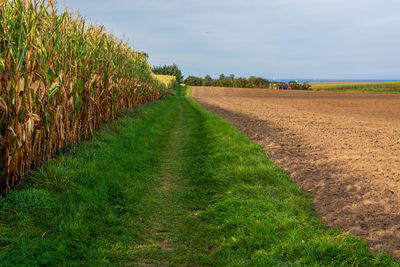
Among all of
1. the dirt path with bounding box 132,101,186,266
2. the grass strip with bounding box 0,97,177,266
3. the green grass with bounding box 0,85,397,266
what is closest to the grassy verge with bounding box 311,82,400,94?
the green grass with bounding box 0,85,397,266

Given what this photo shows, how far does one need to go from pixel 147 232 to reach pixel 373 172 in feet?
17.3

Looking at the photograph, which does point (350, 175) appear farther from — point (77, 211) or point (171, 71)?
point (171, 71)

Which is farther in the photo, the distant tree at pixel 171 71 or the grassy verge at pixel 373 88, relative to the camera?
the distant tree at pixel 171 71

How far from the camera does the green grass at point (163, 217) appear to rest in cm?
352

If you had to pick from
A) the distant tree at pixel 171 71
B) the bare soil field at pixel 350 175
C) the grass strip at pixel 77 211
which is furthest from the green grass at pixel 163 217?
the distant tree at pixel 171 71

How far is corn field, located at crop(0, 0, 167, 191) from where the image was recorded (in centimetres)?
448

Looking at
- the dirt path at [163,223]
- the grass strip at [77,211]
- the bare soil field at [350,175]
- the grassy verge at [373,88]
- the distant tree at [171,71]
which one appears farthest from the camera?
the distant tree at [171,71]

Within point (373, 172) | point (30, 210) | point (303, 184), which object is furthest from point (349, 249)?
point (30, 210)

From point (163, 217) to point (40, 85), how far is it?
Result: 10.3 ft

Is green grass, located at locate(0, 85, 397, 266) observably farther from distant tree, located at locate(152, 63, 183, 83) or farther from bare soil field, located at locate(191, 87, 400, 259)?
distant tree, located at locate(152, 63, 183, 83)

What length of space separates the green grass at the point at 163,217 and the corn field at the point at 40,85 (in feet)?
1.59

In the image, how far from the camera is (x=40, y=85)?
202 inches

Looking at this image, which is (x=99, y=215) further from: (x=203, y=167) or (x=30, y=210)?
(x=203, y=167)

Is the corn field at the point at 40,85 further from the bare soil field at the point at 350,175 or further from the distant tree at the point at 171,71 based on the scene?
the distant tree at the point at 171,71
